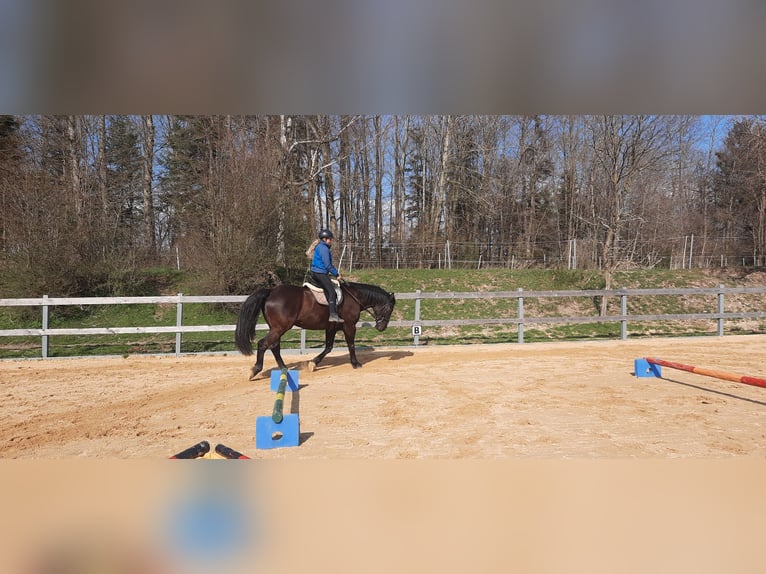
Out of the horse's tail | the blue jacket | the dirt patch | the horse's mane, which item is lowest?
the dirt patch

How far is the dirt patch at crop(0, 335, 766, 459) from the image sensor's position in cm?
405

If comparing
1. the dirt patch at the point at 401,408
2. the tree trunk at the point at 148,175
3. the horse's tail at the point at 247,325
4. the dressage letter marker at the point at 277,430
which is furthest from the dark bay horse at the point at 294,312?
the tree trunk at the point at 148,175

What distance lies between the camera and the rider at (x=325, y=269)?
7.45 metres

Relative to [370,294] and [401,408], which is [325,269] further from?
[401,408]

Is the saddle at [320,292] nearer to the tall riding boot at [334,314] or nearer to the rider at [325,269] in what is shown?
the rider at [325,269]

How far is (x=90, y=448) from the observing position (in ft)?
13.6

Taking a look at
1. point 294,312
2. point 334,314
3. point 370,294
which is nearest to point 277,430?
point 294,312

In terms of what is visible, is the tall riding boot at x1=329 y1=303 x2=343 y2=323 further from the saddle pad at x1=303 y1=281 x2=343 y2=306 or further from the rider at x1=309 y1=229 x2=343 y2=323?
the saddle pad at x1=303 y1=281 x2=343 y2=306

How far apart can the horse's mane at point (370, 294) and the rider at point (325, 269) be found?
0.69 m

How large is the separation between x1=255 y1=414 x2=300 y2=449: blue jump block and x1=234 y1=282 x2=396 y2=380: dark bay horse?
2.98 metres

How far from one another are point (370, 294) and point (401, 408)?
3245 millimetres

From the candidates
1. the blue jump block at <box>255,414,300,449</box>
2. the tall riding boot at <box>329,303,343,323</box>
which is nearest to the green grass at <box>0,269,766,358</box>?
the tall riding boot at <box>329,303,343,323</box>

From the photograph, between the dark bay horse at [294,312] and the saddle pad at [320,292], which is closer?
the dark bay horse at [294,312]
